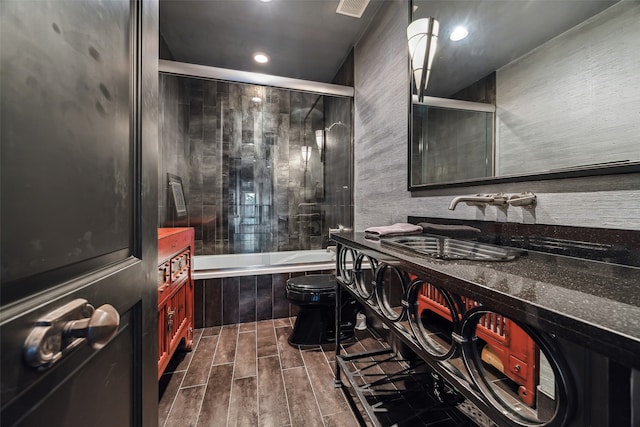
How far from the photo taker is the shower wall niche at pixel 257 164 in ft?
9.39

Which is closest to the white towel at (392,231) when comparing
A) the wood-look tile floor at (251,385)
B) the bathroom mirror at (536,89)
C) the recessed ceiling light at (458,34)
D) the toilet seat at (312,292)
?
the bathroom mirror at (536,89)

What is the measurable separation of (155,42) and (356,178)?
2.07 metres

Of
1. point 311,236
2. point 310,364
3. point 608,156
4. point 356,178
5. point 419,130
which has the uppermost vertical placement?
point 419,130

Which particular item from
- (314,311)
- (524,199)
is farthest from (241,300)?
(524,199)

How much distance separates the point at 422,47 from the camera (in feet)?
5.05

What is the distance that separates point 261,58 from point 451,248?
2916 millimetres

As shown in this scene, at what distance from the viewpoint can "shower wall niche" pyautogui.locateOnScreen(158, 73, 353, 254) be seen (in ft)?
9.39

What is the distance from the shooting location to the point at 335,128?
3.06 m

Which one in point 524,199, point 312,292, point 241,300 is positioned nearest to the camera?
point 524,199

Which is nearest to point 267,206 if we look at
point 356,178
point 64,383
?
point 356,178

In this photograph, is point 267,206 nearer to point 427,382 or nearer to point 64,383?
point 427,382

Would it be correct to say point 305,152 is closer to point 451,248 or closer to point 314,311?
point 314,311

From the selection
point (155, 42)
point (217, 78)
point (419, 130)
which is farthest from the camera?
point (217, 78)

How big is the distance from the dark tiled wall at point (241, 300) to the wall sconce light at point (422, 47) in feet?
6.00
